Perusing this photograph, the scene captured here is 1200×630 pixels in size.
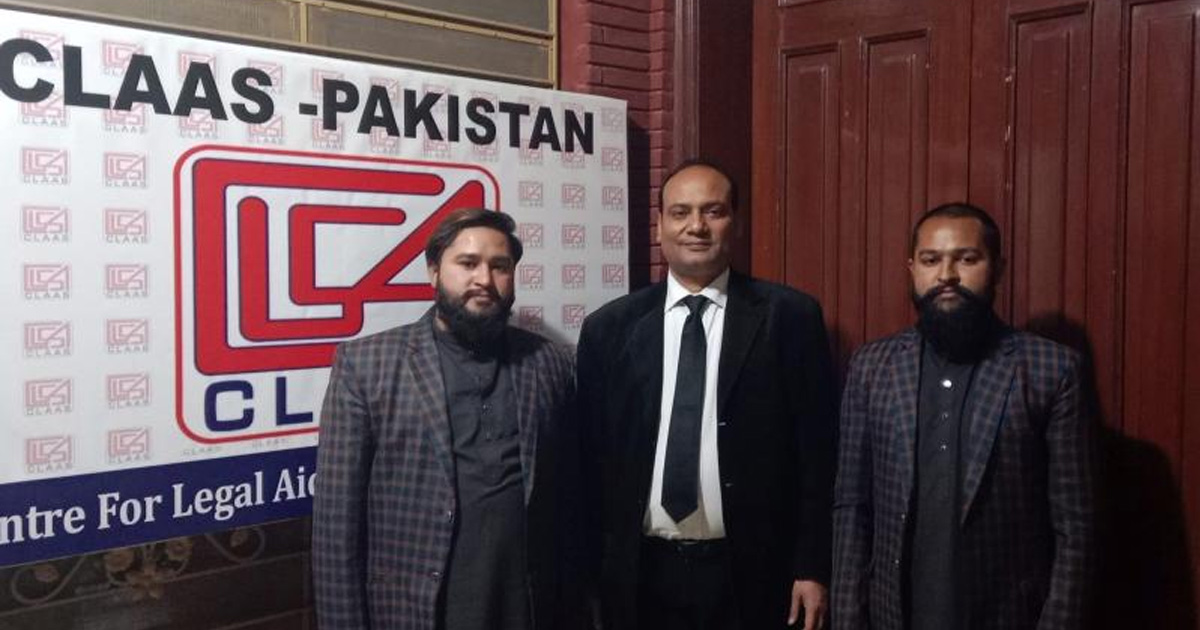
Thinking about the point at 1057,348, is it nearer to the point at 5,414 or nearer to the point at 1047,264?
the point at 1047,264

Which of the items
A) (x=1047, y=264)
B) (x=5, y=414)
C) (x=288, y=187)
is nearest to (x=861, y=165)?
(x=1047, y=264)

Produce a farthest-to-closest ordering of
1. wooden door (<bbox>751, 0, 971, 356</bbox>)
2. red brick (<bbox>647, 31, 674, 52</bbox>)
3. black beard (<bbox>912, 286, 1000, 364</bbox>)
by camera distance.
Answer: red brick (<bbox>647, 31, 674, 52</bbox>) < wooden door (<bbox>751, 0, 971, 356</bbox>) < black beard (<bbox>912, 286, 1000, 364</bbox>)

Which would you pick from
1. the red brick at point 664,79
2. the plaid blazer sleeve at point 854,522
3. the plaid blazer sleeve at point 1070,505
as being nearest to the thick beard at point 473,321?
the plaid blazer sleeve at point 854,522

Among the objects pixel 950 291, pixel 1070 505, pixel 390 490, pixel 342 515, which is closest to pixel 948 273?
pixel 950 291

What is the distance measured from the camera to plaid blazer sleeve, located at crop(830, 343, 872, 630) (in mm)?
2541

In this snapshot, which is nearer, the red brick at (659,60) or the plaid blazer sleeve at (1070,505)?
the plaid blazer sleeve at (1070,505)

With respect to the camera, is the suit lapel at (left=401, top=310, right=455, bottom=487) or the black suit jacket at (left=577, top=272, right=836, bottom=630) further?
the black suit jacket at (left=577, top=272, right=836, bottom=630)

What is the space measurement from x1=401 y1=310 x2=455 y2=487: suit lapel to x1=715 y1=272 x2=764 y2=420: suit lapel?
27.1 inches

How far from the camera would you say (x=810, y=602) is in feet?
8.81

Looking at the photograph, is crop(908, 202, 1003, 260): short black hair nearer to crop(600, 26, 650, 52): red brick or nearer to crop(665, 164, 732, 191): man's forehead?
crop(665, 164, 732, 191): man's forehead

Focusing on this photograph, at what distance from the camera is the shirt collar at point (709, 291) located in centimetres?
277

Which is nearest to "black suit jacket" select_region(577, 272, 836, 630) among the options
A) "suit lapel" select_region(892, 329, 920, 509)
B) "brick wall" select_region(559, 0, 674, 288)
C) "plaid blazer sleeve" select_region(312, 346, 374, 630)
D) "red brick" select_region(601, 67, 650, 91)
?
"suit lapel" select_region(892, 329, 920, 509)

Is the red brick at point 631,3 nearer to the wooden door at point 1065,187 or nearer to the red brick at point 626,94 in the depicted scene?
the red brick at point 626,94

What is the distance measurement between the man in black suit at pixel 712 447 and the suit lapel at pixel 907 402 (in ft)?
0.82
